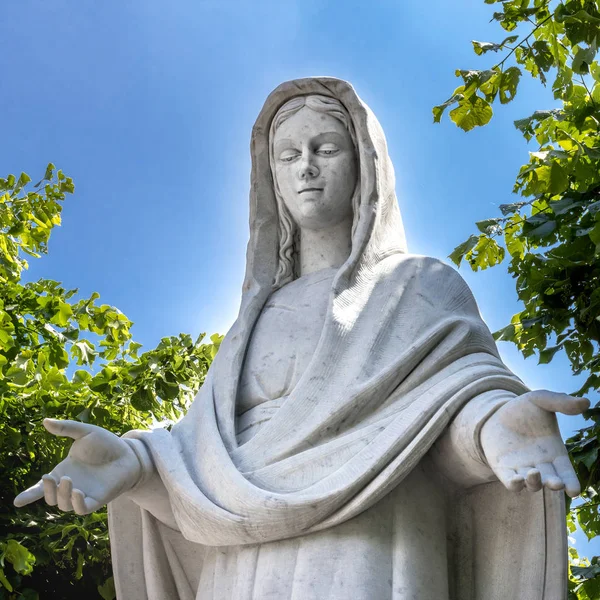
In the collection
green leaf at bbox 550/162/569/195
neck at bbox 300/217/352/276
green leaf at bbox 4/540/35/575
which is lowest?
green leaf at bbox 4/540/35/575

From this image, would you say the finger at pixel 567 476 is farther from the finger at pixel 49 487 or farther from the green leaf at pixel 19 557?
the green leaf at pixel 19 557

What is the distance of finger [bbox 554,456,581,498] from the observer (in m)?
4.15

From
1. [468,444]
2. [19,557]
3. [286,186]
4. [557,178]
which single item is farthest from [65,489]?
[557,178]

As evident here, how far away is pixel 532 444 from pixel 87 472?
1.78 meters

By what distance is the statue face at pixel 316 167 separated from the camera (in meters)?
5.79

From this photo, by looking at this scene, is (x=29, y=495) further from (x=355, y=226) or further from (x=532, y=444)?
(x=355, y=226)

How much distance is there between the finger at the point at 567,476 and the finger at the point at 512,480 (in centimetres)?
14

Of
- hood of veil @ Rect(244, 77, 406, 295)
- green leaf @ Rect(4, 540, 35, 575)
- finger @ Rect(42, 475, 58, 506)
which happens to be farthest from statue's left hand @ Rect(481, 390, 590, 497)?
green leaf @ Rect(4, 540, 35, 575)

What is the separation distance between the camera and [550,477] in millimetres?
4203

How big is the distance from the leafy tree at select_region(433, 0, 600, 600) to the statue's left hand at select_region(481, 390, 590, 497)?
302 centimetres

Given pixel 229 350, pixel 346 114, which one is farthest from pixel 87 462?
pixel 346 114

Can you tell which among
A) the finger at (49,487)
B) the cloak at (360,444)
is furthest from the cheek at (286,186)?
the finger at (49,487)

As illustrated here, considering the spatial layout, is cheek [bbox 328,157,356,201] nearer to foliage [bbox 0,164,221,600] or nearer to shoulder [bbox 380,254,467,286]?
shoulder [bbox 380,254,467,286]

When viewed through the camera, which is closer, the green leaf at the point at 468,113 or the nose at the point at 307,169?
the nose at the point at 307,169
